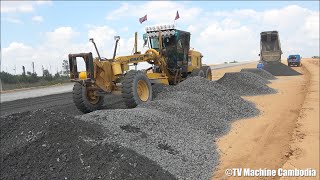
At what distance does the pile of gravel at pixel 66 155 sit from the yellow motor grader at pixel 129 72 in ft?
12.7

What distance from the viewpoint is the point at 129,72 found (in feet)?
37.4

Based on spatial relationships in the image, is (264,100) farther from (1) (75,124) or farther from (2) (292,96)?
(1) (75,124)

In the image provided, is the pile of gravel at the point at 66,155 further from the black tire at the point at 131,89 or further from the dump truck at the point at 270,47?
the dump truck at the point at 270,47

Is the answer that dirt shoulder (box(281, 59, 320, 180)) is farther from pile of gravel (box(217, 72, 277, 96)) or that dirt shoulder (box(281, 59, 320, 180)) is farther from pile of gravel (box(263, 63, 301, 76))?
pile of gravel (box(263, 63, 301, 76))

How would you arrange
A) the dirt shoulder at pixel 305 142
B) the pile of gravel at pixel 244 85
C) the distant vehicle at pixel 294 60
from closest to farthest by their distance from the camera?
the dirt shoulder at pixel 305 142, the pile of gravel at pixel 244 85, the distant vehicle at pixel 294 60

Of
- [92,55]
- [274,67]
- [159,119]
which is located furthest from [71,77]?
[274,67]

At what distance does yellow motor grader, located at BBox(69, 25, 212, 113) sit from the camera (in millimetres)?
10938

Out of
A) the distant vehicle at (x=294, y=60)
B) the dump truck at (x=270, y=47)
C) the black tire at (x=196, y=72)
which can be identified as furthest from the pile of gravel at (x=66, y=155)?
the distant vehicle at (x=294, y=60)

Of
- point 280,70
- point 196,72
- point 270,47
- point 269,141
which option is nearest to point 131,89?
point 269,141

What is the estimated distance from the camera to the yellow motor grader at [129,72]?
10.9 metres

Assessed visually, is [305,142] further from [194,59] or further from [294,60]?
[294,60]

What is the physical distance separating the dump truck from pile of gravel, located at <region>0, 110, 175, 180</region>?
3124 cm

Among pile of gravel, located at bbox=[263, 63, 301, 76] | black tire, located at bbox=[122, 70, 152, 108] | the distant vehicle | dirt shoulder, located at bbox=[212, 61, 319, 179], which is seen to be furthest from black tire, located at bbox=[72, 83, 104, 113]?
the distant vehicle

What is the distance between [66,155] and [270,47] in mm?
33000
